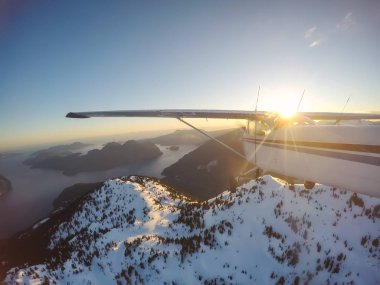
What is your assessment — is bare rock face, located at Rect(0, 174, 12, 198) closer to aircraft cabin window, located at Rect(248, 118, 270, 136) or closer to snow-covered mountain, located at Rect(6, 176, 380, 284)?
snow-covered mountain, located at Rect(6, 176, 380, 284)

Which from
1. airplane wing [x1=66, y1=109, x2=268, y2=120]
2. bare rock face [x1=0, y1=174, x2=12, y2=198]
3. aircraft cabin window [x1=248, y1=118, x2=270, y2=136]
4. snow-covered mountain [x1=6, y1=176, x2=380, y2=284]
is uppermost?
airplane wing [x1=66, y1=109, x2=268, y2=120]

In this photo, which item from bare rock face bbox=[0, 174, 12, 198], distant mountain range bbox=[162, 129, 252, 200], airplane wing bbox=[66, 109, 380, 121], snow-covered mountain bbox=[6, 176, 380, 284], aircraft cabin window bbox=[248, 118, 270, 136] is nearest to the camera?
snow-covered mountain bbox=[6, 176, 380, 284]

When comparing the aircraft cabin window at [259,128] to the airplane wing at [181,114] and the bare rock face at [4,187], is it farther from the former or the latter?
the bare rock face at [4,187]

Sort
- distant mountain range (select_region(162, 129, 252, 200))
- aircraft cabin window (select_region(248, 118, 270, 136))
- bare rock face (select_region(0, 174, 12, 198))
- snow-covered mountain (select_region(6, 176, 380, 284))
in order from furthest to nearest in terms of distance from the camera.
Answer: bare rock face (select_region(0, 174, 12, 198)) < distant mountain range (select_region(162, 129, 252, 200)) < aircraft cabin window (select_region(248, 118, 270, 136)) < snow-covered mountain (select_region(6, 176, 380, 284))

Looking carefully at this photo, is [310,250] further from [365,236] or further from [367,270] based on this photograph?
[365,236]

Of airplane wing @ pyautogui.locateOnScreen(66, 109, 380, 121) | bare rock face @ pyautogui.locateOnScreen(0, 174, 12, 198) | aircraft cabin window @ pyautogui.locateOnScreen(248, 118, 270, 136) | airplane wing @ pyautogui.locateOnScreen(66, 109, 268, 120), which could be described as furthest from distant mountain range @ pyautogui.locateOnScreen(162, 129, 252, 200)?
bare rock face @ pyautogui.locateOnScreen(0, 174, 12, 198)

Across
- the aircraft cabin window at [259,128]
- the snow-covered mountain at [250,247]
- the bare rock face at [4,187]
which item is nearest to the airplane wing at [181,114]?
the aircraft cabin window at [259,128]

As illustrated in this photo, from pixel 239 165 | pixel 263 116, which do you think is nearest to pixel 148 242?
pixel 263 116

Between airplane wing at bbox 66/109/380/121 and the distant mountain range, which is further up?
airplane wing at bbox 66/109/380/121

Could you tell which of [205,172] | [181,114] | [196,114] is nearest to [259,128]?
[196,114]
